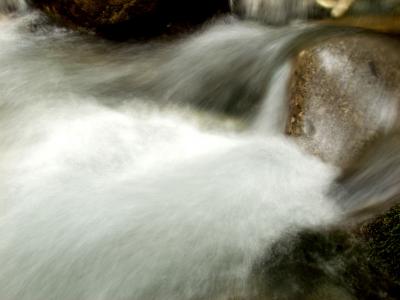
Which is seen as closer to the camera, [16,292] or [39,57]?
[16,292]

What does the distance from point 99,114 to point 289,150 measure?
2.22 meters

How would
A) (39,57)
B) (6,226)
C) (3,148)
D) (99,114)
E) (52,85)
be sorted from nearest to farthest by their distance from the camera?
1. (6,226)
2. (3,148)
3. (99,114)
4. (52,85)
5. (39,57)

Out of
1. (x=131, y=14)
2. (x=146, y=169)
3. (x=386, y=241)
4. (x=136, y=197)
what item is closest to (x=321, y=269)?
(x=386, y=241)

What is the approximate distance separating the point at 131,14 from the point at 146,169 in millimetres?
2760

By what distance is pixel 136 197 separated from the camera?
4.33 m

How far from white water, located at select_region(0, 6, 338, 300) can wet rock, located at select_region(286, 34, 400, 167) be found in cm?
22

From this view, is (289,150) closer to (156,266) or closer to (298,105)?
(298,105)

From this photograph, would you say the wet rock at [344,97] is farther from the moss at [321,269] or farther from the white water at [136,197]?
the moss at [321,269]

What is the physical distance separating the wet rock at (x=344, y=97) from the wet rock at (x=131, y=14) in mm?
2631

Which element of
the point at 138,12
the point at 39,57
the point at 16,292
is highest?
the point at 138,12

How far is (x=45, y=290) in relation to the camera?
11.9ft

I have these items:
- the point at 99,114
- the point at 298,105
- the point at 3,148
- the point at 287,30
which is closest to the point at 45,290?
the point at 3,148

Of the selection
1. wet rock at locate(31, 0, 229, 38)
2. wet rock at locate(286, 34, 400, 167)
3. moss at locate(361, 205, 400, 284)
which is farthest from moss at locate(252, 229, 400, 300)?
wet rock at locate(31, 0, 229, 38)

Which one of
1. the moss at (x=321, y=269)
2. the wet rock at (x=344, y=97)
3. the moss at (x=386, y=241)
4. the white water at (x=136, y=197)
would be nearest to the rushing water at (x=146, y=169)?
the white water at (x=136, y=197)
